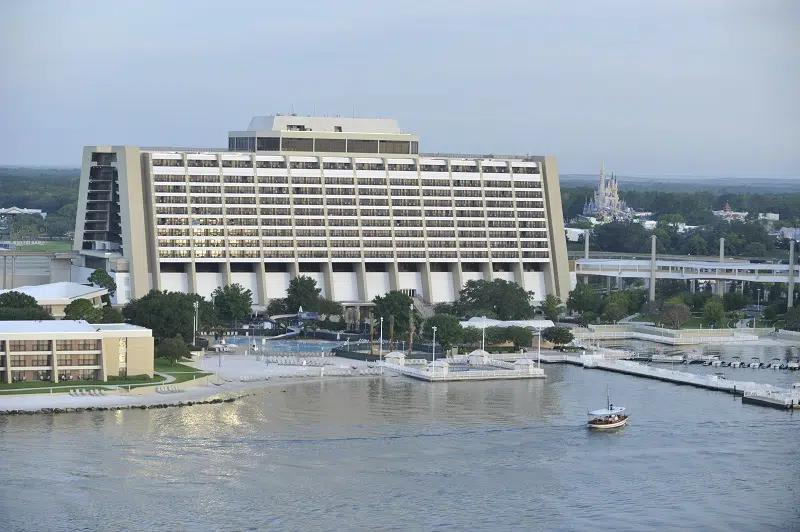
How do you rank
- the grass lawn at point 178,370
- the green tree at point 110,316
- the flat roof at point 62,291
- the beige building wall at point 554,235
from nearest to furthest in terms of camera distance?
the grass lawn at point 178,370 → the green tree at point 110,316 → the flat roof at point 62,291 → the beige building wall at point 554,235

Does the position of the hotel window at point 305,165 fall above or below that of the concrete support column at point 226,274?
above

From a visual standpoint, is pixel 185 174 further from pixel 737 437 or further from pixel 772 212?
pixel 772 212

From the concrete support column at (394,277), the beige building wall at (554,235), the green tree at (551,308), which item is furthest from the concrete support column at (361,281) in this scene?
the beige building wall at (554,235)

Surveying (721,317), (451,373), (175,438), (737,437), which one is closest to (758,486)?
(737,437)

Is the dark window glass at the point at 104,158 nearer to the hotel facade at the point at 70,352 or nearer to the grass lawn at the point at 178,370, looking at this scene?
the grass lawn at the point at 178,370

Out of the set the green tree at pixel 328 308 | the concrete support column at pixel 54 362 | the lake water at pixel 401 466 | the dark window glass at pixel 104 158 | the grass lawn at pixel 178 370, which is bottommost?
the lake water at pixel 401 466

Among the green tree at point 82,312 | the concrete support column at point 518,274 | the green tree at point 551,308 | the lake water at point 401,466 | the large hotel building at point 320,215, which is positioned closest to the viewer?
the lake water at point 401,466
